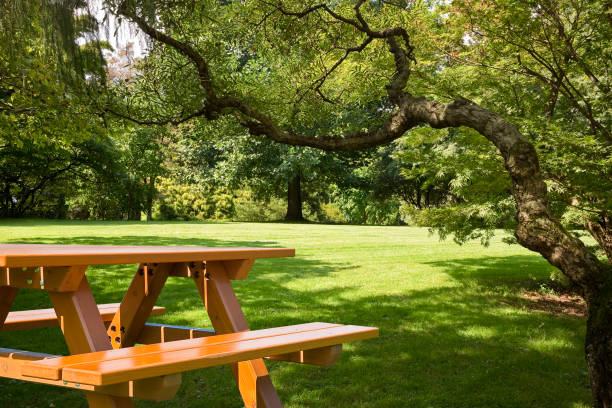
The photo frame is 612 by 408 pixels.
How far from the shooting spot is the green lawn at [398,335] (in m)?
3.99

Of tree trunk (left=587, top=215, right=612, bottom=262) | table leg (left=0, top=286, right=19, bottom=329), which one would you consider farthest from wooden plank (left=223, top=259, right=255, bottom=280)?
tree trunk (left=587, top=215, right=612, bottom=262)

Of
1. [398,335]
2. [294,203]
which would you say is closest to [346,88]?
[398,335]

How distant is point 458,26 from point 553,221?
141 inches

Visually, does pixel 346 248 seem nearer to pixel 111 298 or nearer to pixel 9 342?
pixel 111 298

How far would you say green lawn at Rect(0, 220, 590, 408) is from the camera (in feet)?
13.1

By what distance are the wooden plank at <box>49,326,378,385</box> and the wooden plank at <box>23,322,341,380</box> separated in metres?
0.06

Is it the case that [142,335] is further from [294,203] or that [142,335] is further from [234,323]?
[294,203]

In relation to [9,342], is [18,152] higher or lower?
higher

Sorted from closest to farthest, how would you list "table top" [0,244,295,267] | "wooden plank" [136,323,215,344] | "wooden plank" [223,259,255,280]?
1. "table top" [0,244,295,267]
2. "wooden plank" [223,259,255,280]
3. "wooden plank" [136,323,215,344]

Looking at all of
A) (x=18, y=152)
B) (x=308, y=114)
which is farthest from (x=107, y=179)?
(x=308, y=114)

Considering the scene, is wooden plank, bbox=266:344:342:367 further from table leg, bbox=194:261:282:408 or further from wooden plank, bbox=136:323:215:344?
wooden plank, bbox=136:323:215:344

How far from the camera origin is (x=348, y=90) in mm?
8891

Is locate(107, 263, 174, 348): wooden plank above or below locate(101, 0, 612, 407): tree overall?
below

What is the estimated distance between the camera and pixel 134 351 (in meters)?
2.25
